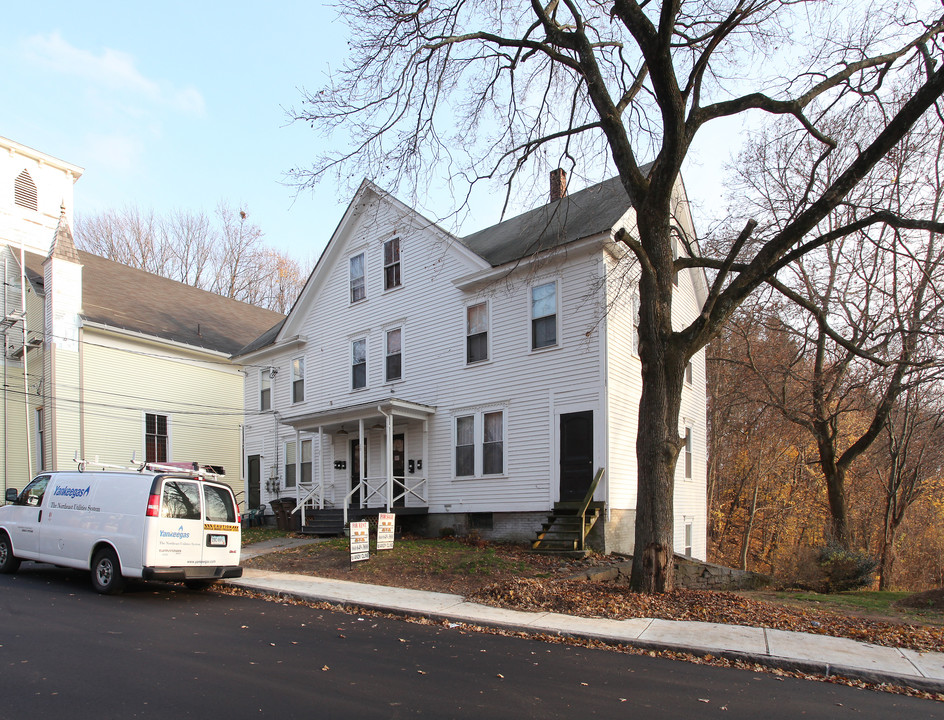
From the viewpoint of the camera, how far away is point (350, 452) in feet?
68.8

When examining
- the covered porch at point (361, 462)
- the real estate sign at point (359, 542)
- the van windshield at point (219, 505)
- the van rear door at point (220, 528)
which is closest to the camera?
the van rear door at point (220, 528)

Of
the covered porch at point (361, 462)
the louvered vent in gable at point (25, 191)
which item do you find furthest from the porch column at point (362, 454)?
the louvered vent in gable at point (25, 191)

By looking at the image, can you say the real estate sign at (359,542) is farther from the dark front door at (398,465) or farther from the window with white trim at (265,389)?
the window with white trim at (265,389)

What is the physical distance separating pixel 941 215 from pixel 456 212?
13942 millimetres

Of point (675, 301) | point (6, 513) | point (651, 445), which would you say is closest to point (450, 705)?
point (651, 445)

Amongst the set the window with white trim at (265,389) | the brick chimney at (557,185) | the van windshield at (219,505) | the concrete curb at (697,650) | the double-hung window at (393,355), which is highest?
the brick chimney at (557,185)

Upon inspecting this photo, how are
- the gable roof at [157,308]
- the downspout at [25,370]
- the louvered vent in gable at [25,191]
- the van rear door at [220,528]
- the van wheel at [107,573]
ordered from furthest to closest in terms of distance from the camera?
1. the louvered vent in gable at [25,191]
2. the gable roof at [157,308]
3. the downspout at [25,370]
4. the van rear door at [220,528]
5. the van wheel at [107,573]

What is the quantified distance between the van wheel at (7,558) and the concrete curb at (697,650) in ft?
20.8

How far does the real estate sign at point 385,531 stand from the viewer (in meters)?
13.9

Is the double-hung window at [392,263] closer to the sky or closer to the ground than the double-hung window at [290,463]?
closer to the sky

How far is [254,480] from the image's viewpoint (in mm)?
24859

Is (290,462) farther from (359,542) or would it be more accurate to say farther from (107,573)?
(107,573)

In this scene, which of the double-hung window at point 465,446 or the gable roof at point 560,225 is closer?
the gable roof at point 560,225

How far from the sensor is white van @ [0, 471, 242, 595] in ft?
33.1
